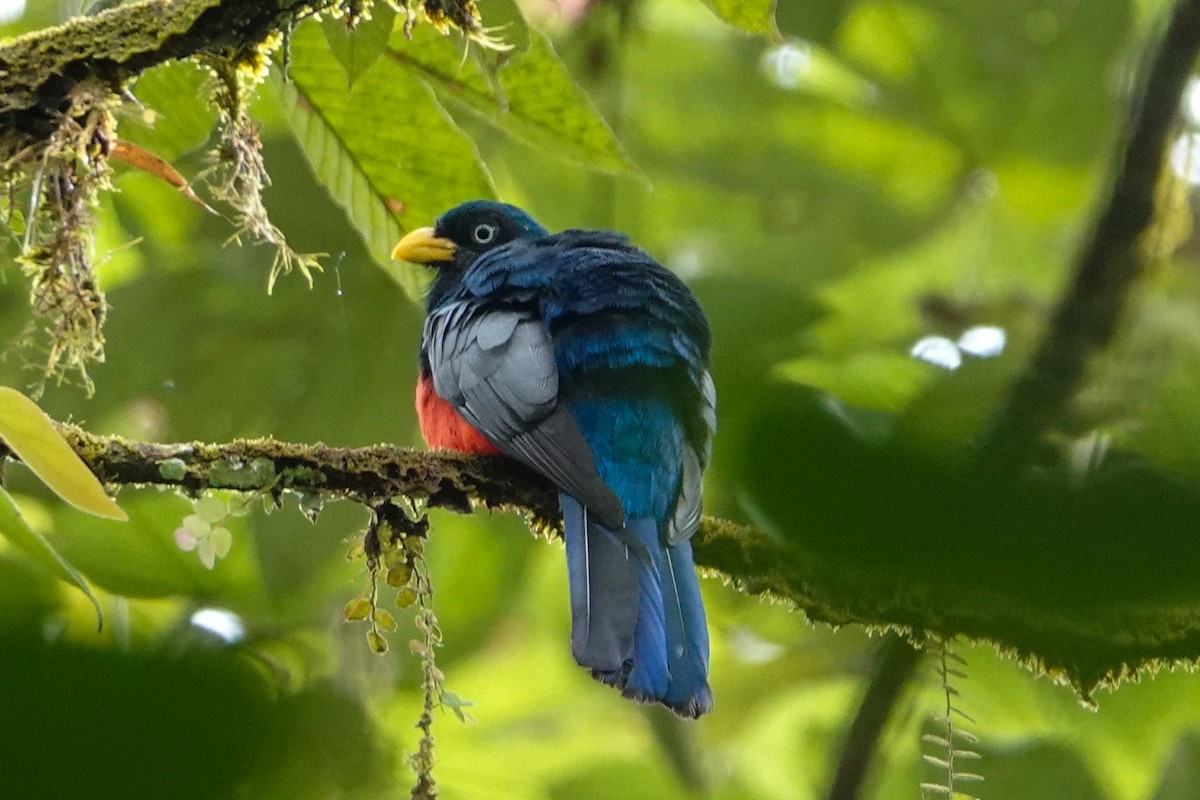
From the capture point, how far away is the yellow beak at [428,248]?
3.84 metres

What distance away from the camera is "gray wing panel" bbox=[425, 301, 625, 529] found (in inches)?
113

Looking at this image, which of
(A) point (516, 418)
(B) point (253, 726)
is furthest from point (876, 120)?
(B) point (253, 726)

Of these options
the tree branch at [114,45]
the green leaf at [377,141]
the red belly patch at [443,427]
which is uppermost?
the tree branch at [114,45]

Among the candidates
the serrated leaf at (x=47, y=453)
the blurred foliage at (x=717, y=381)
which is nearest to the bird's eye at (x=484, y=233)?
the blurred foliage at (x=717, y=381)

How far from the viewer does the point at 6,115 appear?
236 centimetres

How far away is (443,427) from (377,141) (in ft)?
3.15

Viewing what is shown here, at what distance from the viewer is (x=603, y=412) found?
→ 3201 mm

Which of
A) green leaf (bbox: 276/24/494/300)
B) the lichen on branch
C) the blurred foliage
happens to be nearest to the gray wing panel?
the blurred foliage

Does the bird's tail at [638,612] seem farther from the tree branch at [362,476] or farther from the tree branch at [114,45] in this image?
the tree branch at [114,45]

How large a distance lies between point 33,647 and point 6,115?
5.84ft

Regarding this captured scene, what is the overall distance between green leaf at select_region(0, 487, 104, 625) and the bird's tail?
118cm

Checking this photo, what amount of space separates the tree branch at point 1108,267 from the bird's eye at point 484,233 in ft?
8.62

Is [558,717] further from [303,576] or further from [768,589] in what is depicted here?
[768,589]

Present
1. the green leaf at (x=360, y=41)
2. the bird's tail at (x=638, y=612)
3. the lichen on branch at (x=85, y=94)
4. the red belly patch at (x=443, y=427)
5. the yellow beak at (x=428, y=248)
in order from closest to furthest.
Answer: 1. the green leaf at (x=360, y=41)
2. the lichen on branch at (x=85, y=94)
3. the bird's tail at (x=638, y=612)
4. the red belly patch at (x=443, y=427)
5. the yellow beak at (x=428, y=248)
